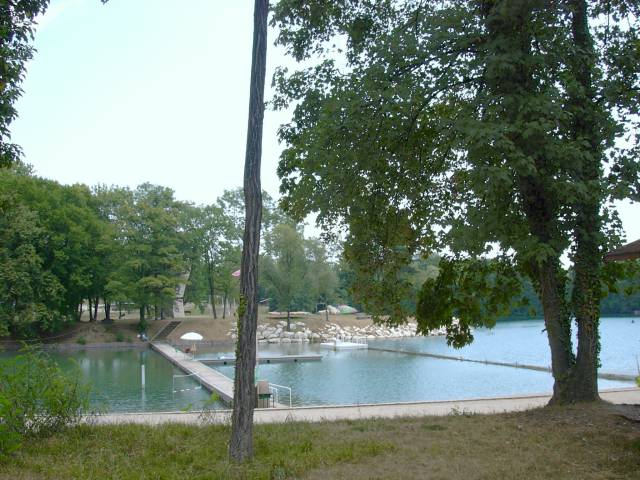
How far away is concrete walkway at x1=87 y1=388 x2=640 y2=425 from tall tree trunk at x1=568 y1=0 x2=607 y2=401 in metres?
1.71

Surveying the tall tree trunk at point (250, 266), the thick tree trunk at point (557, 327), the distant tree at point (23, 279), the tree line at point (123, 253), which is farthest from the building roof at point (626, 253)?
the distant tree at point (23, 279)

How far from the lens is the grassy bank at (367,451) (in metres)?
5.73

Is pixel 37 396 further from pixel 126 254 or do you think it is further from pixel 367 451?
pixel 126 254

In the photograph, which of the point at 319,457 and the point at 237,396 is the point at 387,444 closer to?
the point at 319,457

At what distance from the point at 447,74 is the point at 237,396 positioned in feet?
20.2

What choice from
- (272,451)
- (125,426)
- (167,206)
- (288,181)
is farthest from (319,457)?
(167,206)

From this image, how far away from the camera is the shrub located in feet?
23.3

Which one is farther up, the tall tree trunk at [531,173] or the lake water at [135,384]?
the tall tree trunk at [531,173]

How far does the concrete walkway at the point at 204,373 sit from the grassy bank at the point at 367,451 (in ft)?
33.9

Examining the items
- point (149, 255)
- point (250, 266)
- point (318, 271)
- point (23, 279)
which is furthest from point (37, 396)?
point (318, 271)

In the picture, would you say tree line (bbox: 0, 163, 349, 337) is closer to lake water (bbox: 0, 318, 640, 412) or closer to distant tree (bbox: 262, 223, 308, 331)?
distant tree (bbox: 262, 223, 308, 331)

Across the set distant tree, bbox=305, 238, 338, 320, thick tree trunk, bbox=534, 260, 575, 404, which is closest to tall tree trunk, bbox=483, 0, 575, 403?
thick tree trunk, bbox=534, 260, 575, 404

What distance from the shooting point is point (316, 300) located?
6241cm

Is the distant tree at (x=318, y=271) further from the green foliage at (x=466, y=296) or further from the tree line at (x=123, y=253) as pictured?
the green foliage at (x=466, y=296)
